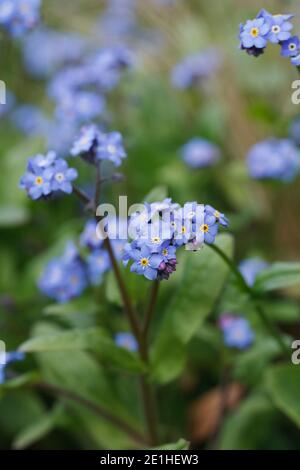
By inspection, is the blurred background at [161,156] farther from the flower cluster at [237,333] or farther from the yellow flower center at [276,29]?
the yellow flower center at [276,29]

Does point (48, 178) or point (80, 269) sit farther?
point (80, 269)

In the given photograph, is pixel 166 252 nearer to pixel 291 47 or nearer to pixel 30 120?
pixel 291 47

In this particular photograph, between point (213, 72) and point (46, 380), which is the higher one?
point (213, 72)

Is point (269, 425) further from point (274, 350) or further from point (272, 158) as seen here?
point (272, 158)

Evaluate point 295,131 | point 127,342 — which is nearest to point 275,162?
point 295,131

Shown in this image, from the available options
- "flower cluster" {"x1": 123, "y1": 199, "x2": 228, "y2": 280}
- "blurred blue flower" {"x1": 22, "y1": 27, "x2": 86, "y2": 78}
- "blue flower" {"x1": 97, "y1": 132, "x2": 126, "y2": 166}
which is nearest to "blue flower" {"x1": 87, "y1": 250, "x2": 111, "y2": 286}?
"blue flower" {"x1": 97, "y1": 132, "x2": 126, "y2": 166}

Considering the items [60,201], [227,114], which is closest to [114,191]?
[60,201]
